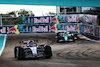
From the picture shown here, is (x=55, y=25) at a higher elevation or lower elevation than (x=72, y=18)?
lower

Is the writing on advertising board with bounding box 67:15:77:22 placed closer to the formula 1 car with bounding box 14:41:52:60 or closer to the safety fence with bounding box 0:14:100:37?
the safety fence with bounding box 0:14:100:37

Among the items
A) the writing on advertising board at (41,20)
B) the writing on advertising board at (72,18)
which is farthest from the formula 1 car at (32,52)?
the writing on advertising board at (72,18)

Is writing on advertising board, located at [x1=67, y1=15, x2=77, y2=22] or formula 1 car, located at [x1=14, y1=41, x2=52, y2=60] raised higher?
writing on advertising board, located at [x1=67, y1=15, x2=77, y2=22]

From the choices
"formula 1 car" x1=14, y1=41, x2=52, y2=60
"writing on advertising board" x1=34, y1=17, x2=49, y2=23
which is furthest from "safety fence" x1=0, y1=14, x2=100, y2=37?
"formula 1 car" x1=14, y1=41, x2=52, y2=60

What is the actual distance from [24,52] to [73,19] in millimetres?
26480

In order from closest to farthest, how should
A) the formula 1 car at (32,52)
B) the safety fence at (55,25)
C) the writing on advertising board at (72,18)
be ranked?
the formula 1 car at (32,52) → the safety fence at (55,25) → the writing on advertising board at (72,18)

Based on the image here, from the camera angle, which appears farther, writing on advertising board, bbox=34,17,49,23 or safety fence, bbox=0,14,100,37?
writing on advertising board, bbox=34,17,49,23

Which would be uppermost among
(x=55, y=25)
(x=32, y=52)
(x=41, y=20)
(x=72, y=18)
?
(x=72, y=18)

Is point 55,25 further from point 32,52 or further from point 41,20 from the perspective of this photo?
point 32,52

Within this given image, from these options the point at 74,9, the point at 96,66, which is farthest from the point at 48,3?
the point at 74,9

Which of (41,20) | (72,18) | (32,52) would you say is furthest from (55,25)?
(32,52)

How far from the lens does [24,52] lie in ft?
50.3

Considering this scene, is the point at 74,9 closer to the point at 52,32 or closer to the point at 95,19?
the point at 52,32

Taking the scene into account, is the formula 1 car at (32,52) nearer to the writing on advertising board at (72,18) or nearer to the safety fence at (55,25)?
the safety fence at (55,25)
